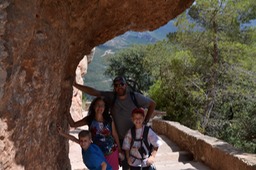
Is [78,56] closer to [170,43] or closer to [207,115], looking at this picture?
[207,115]

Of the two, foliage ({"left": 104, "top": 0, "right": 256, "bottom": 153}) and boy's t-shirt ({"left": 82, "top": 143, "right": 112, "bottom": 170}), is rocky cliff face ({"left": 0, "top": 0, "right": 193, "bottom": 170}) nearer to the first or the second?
boy's t-shirt ({"left": 82, "top": 143, "right": 112, "bottom": 170})

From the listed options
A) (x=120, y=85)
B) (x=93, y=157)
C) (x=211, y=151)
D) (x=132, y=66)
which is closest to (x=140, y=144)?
(x=93, y=157)

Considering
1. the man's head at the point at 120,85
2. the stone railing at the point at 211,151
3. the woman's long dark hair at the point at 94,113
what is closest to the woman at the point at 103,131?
the woman's long dark hair at the point at 94,113

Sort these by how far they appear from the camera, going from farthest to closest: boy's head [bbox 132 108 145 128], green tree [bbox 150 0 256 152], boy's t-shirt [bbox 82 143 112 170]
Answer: green tree [bbox 150 0 256 152], boy's head [bbox 132 108 145 128], boy's t-shirt [bbox 82 143 112 170]

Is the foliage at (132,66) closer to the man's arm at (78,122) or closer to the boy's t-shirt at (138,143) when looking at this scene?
the man's arm at (78,122)

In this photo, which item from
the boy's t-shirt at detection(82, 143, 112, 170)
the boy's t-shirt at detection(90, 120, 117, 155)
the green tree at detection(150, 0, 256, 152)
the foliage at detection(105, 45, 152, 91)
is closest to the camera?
the boy's t-shirt at detection(82, 143, 112, 170)

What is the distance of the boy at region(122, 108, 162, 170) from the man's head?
17.7 inches

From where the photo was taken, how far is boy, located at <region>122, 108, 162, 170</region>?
3.77 m

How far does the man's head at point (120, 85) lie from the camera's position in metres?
4.09

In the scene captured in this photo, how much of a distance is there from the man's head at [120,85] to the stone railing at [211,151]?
2.41 metres

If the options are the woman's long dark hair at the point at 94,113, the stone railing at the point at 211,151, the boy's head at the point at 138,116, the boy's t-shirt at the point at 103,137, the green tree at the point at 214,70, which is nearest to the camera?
the boy's head at the point at 138,116

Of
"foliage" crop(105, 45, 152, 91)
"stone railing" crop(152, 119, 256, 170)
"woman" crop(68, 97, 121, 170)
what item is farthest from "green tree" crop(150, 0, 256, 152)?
"foliage" crop(105, 45, 152, 91)

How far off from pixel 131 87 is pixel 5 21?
2.18 meters

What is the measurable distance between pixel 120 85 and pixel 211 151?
3.16 metres
